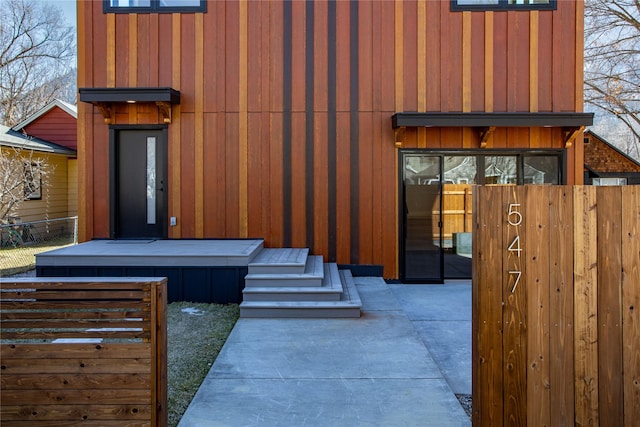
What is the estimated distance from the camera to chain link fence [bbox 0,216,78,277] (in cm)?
862

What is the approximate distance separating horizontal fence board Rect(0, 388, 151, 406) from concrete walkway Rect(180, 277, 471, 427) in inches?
19.5

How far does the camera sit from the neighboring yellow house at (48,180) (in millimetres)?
12342

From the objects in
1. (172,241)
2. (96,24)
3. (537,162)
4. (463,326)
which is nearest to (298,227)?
(172,241)

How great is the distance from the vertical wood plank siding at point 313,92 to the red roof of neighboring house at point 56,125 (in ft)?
29.1

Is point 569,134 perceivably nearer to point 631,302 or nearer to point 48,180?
point 631,302

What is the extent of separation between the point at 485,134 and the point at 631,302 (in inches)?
214

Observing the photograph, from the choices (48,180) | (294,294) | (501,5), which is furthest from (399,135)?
(48,180)

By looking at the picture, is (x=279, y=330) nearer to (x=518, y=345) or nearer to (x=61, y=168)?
(x=518, y=345)

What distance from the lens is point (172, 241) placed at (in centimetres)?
758

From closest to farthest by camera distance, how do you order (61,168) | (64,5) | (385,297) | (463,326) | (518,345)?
1. (518,345)
2. (463,326)
3. (385,297)
4. (61,168)
5. (64,5)

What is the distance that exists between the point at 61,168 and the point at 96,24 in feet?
27.0

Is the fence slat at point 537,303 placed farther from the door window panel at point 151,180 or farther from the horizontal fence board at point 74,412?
the door window panel at point 151,180

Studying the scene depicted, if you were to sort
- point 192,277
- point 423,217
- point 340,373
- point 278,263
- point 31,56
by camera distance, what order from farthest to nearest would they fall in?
1. point 31,56
2. point 423,217
3. point 192,277
4. point 278,263
5. point 340,373

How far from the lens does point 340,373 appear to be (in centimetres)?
372
